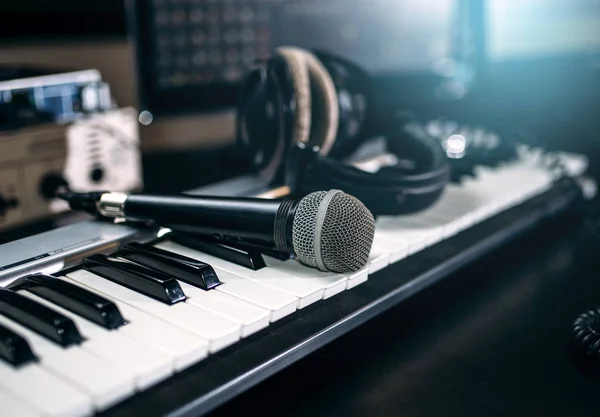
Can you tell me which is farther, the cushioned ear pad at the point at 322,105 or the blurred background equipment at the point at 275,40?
the blurred background equipment at the point at 275,40

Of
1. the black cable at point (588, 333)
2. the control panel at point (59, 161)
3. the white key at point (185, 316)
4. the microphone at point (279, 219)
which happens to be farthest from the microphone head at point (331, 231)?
the control panel at point (59, 161)

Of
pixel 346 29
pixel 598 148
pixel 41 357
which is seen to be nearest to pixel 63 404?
pixel 41 357

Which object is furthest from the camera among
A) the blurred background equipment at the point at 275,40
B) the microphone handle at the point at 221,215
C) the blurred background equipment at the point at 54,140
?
the blurred background equipment at the point at 275,40

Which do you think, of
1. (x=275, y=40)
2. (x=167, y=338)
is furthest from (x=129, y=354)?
(x=275, y=40)

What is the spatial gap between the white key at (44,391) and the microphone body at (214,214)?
0.82ft

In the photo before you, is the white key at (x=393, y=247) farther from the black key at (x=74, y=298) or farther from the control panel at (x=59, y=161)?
the control panel at (x=59, y=161)

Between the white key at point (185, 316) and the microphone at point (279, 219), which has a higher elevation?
the microphone at point (279, 219)

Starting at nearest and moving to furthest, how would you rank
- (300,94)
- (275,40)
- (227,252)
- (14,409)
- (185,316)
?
(14,409)
(185,316)
(227,252)
(300,94)
(275,40)

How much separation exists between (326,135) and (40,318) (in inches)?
18.1

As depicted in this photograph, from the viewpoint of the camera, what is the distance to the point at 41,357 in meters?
0.45

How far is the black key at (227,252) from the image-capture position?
24.6 inches

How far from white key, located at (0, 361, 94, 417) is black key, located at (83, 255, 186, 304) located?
13 centimetres

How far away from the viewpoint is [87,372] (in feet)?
1.40

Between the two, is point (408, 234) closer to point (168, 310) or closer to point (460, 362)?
point (460, 362)
